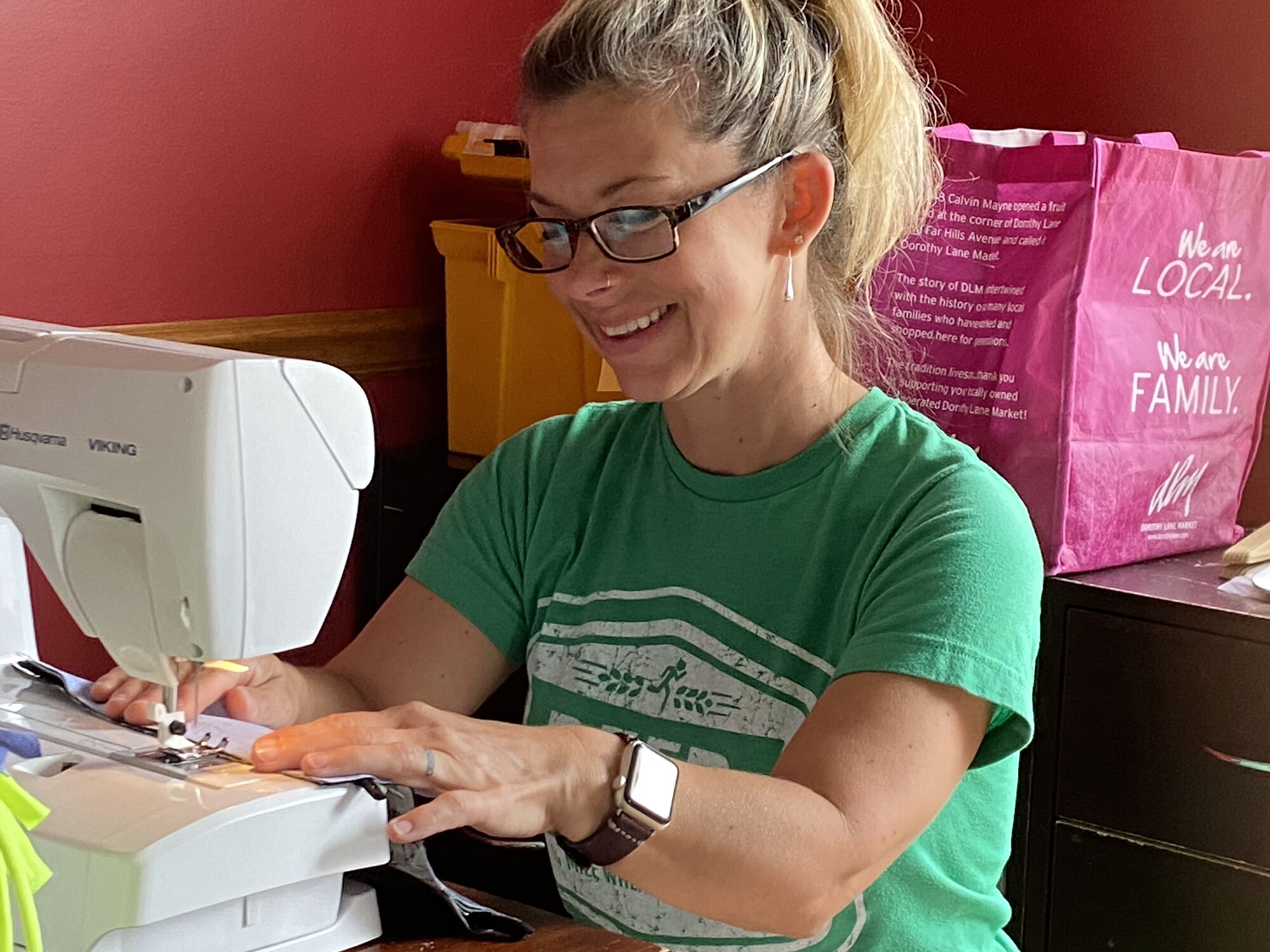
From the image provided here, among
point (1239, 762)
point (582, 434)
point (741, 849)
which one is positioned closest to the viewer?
point (741, 849)

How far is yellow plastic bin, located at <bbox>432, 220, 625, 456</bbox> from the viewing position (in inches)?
99.5

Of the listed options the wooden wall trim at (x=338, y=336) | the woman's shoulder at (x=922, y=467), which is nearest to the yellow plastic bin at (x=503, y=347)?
the wooden wall trim at (x=338, y=336)

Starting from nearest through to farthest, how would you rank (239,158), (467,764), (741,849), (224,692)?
1. (467,764)
2. (741,849)
3. (224,692)
4. (239,158)

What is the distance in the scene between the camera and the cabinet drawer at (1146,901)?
1.88 m

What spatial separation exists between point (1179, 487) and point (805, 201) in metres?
0.83

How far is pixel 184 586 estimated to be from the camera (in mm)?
1058

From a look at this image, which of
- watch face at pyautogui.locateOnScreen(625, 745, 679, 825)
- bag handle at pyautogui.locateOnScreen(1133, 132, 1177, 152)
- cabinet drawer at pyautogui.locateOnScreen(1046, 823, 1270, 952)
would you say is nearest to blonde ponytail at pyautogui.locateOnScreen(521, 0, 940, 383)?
bag handle at pyautogui.locateOnScreen(1133, 132, 1177, 152)

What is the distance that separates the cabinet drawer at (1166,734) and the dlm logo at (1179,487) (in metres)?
0.21

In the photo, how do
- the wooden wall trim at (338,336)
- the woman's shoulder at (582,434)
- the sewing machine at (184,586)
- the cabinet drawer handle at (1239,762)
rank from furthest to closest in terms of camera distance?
the wooden wall trim at (338,336) → the cabinet drawer handle at (1239,762) → the woman's shoulder at (582,434) → the sewing machine at (184,586)

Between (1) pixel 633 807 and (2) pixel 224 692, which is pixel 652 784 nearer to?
(1) pixel 633 807

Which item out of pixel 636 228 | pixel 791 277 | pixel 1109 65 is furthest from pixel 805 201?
pixel 1109 65

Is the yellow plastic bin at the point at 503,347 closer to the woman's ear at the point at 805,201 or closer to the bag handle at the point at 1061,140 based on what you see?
the bag handle at the point at 1061,140

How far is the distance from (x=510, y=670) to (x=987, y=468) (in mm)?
525

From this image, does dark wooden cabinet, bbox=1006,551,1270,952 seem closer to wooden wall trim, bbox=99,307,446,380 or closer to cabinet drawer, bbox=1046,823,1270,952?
cabinet drawer, bbox=1046,823,1270,952
